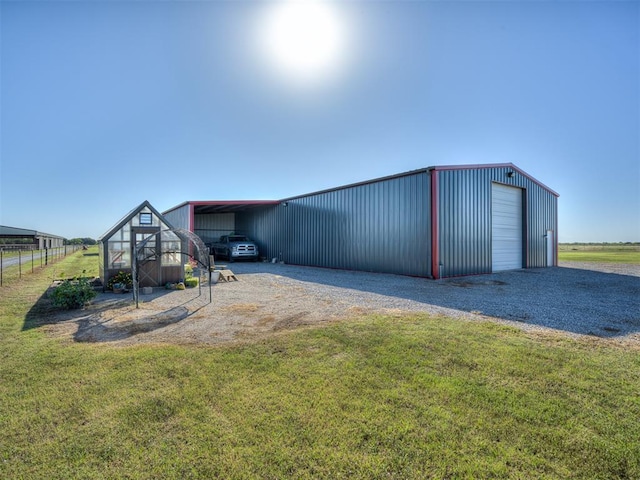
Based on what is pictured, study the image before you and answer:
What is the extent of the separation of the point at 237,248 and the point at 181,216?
18.6 feet

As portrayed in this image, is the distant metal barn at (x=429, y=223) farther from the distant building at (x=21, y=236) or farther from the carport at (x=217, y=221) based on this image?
the distant building at (x=21, y=236)

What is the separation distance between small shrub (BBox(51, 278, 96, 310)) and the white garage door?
16347mm

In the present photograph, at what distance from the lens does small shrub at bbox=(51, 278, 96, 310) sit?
705 cm

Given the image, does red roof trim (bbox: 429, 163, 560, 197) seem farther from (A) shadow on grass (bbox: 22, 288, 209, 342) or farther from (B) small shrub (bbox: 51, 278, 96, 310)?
(B) small shrub (bbox: 51, 278, 96, 310)

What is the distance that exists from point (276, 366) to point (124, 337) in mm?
3104

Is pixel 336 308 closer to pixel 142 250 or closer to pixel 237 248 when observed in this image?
pixel 142 250

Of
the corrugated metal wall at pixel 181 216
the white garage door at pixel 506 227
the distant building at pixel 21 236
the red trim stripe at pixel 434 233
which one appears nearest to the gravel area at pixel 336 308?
the red trim stripe at pixel 434 233

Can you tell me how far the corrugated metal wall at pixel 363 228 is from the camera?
42.9 ft

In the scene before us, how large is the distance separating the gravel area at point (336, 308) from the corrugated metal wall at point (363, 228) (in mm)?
2575

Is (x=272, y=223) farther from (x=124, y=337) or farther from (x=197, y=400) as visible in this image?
(x=197, y=400)

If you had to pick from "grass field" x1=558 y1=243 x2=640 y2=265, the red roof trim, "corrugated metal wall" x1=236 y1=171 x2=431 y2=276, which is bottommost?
"grass field" x1=558 y1=243 x2=640 y2=265

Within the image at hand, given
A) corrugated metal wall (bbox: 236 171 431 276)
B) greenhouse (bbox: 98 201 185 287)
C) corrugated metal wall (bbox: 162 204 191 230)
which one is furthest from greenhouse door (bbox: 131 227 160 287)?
corrugated metal wall (bbox: 162 204 191 230)

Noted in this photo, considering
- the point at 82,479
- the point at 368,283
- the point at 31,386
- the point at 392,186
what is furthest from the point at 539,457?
the point at 392,186

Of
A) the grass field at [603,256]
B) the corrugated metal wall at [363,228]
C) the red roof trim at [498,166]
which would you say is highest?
the red roof trim at [498,166]
